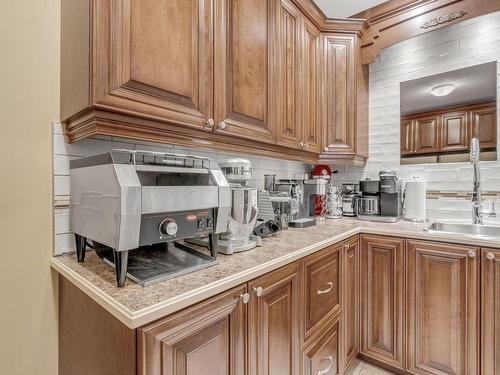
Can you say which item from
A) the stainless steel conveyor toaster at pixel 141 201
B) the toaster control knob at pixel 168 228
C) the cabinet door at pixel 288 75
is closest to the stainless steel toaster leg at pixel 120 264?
the stainless steel conveyor toaster at pixel 141 201

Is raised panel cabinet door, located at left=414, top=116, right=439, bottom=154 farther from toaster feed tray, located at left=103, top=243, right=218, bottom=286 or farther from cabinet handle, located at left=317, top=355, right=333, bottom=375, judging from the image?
toaster feed tray, located at left=103, top=243, right=218, bottom=286

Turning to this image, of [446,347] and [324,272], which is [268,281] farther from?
[446,347]

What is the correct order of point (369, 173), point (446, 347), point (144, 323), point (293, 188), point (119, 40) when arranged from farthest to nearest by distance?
point (369, 173) → point (293, 188) → point (446, 347) → point (119, 40) → point (144, 323)

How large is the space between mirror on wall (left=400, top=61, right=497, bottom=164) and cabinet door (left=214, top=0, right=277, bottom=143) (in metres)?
1.33

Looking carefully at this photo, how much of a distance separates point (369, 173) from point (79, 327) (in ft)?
7.57

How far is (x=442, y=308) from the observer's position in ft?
4.75

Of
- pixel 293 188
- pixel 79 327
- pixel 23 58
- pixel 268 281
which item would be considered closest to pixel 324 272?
pixel 268 281

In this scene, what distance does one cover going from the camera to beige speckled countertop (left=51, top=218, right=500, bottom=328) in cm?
62

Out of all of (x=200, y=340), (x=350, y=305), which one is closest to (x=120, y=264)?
(x=200, y=340)

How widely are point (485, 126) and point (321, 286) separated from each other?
1672 millimetres

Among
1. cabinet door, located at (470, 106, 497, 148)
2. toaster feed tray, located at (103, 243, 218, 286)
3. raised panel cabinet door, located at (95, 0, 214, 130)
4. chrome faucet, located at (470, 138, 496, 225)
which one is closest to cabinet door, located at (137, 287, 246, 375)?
toaster feed tray, located at (103, 243, 218, 286)

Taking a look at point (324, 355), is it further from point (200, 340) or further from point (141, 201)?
point (141, 201)

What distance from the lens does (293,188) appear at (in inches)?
68.7

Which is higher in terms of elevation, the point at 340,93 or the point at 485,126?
the point at 340,93
